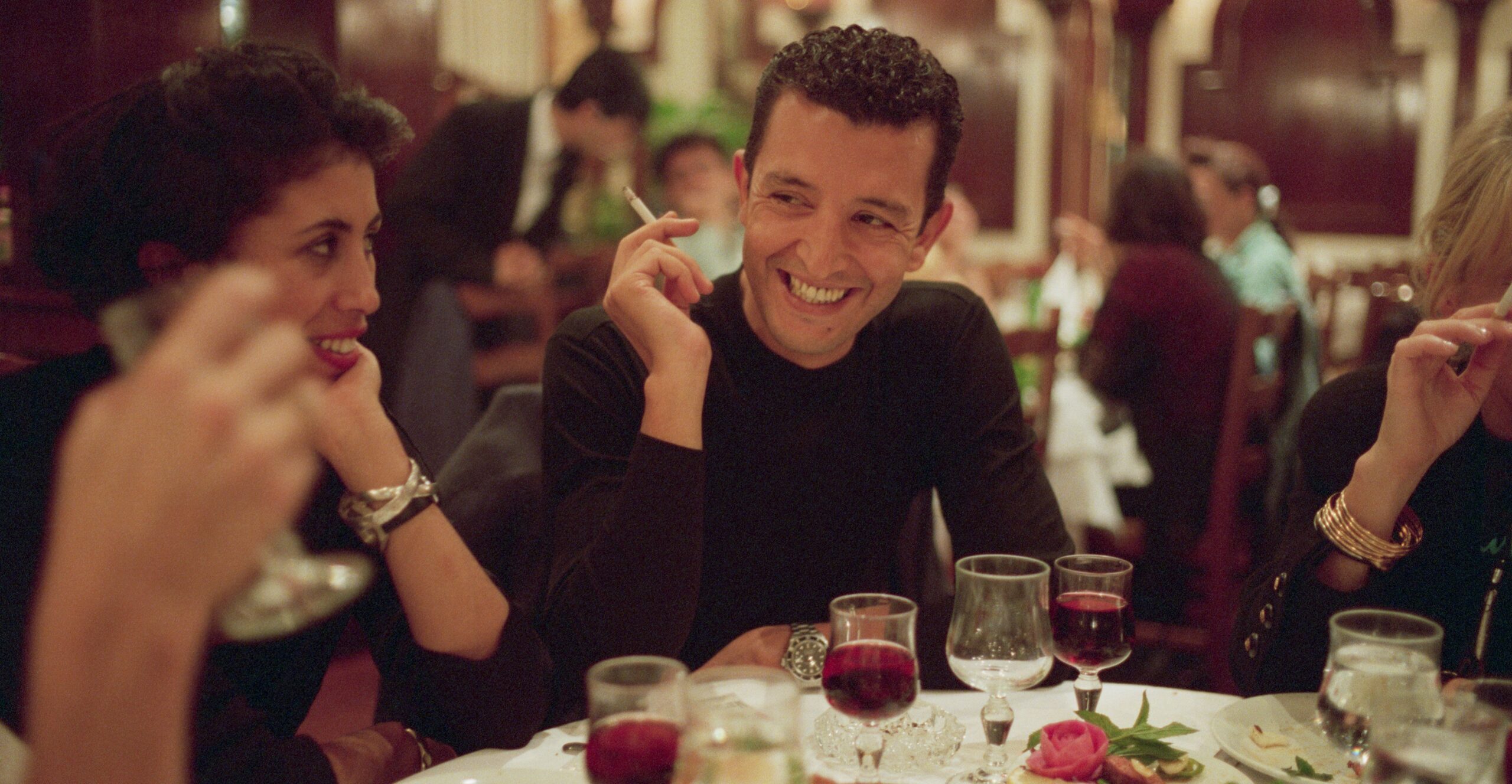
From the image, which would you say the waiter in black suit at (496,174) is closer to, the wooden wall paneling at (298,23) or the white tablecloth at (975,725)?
the wooden wall paneling at (298,23)

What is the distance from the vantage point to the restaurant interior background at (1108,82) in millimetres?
6660

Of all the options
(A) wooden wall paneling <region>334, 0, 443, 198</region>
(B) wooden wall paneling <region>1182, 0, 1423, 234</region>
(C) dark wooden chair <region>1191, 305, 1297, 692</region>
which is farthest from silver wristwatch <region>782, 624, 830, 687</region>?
(B) wooden wall paneling <region>1182, 0, 1423, 234</region>

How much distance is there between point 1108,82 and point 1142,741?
311 inches

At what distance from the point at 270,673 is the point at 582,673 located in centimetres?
36

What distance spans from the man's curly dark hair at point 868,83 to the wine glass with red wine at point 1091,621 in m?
0.66

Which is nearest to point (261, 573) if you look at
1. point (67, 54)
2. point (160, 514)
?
point (160, 514)

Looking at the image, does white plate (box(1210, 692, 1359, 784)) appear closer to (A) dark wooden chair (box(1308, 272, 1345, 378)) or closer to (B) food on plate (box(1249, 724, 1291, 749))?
(B) food on plate (box(1249, 724, 1291, 749))

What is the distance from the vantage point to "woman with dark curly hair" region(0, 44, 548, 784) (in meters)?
1.13

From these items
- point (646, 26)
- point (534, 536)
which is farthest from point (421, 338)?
point (646, 26)

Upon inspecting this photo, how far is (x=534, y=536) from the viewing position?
5.60ft

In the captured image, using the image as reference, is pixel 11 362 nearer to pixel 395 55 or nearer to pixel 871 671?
pixel 871 671

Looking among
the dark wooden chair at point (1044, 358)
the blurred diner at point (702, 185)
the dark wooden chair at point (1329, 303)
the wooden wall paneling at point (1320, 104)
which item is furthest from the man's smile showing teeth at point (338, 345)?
the wooden wall paneling at point (1320, 104)

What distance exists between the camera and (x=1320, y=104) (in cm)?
796

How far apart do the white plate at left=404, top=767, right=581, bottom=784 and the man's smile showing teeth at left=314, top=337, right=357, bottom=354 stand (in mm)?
471
